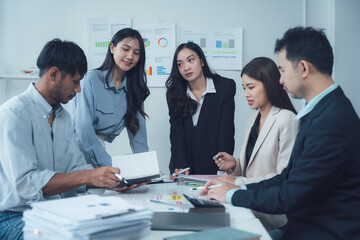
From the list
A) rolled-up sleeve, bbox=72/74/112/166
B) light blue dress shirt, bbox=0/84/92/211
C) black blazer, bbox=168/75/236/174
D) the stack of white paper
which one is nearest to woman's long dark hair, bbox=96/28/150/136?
rolled-up sleeve, bbox=72/74/112/166

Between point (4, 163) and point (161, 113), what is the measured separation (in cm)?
217

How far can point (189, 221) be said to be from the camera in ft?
3.49

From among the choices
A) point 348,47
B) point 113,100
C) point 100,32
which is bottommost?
point 113,100

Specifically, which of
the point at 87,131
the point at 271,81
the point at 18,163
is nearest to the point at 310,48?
the point at 271,81

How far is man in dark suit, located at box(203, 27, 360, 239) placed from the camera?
1081 mm

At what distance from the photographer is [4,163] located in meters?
1.30

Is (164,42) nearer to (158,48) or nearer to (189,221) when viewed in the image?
(158,48)

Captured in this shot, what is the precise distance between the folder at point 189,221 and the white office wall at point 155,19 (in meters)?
2.29

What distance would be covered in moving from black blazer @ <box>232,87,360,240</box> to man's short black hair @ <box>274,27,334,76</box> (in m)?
0.12

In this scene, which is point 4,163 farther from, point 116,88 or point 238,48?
point 238,48

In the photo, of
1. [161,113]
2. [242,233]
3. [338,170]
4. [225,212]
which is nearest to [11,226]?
[225,212]

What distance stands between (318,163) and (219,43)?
8.00 ft

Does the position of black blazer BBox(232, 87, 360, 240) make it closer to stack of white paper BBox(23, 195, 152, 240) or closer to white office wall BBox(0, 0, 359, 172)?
stack of white paper BBox(23, 195, 152, 240)

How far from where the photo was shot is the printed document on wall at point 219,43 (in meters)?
3.37
